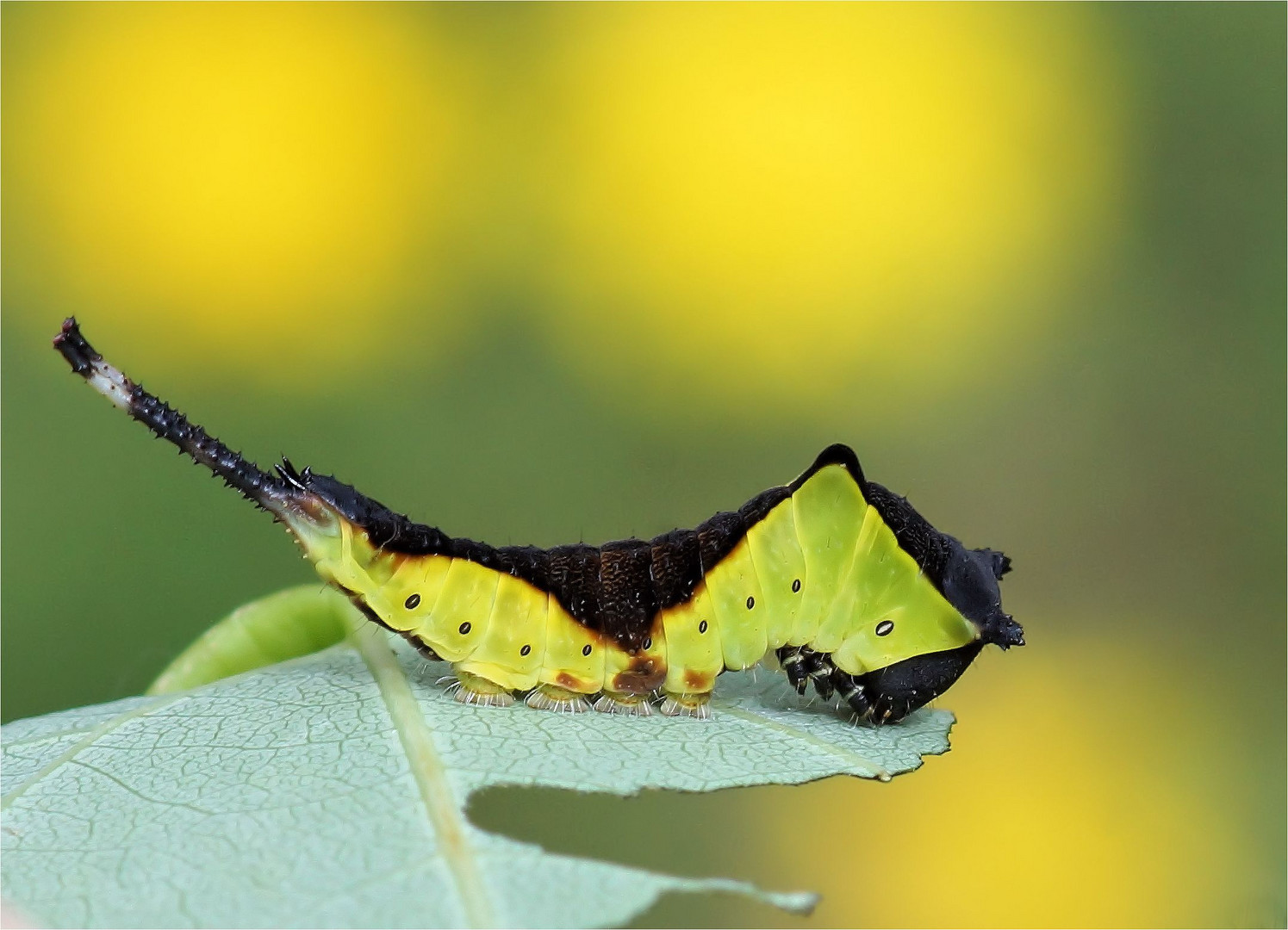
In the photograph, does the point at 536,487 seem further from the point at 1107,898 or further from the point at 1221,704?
the point at 1221,704

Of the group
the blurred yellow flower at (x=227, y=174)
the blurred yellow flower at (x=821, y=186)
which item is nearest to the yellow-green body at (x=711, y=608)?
the blurred yellow flower at (x=227, y=174)

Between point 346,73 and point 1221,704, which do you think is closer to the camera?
point 1221,704

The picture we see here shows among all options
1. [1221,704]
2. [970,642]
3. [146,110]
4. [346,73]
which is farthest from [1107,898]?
[146,110]

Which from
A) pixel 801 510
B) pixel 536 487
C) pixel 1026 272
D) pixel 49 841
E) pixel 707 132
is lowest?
pixel 49 841

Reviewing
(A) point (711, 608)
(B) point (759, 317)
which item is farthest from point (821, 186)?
(A) point (711, 608)

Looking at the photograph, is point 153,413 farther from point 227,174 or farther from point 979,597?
point 227,174

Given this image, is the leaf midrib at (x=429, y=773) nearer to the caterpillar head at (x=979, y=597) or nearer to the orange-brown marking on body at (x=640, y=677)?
the orange-brown marking on body at (x=640, y=677)
